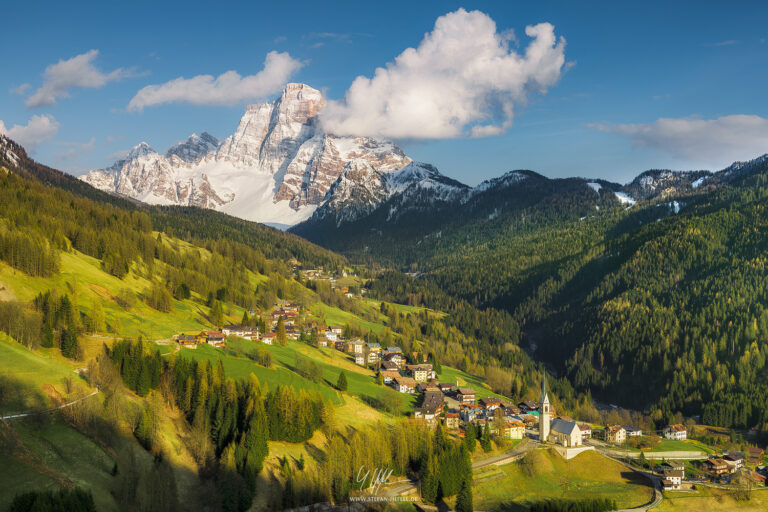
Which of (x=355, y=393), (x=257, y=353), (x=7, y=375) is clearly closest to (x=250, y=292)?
(x=257, y=353)

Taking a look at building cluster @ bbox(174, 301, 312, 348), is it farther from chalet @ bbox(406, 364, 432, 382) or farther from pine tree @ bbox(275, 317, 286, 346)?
chalet @ bbox(406, 364, 432, 382)

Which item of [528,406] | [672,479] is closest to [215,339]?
[528,406]

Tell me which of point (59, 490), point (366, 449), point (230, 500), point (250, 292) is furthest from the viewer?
point (250, 292)

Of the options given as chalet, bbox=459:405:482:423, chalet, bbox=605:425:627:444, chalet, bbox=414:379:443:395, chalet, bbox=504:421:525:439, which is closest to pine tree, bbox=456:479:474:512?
chalet, bbox=504:421:525:439

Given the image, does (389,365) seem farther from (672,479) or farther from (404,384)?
(672,479)

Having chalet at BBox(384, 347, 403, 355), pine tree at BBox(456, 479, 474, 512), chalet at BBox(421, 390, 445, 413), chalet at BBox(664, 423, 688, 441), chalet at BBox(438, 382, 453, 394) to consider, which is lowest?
pine tree at BBox(456, 479, 474, 512)

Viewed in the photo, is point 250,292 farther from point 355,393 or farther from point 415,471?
point 415,471
